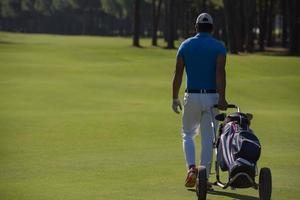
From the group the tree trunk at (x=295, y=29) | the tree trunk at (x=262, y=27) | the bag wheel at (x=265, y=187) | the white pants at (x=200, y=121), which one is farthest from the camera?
the tree trunk at (x=262, y=27)

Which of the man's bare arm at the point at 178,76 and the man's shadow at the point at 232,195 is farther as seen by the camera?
the man's bare arm at the point at 178,76

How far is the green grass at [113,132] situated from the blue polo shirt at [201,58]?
1.45 metres

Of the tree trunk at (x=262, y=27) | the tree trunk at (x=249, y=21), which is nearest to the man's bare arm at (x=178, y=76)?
the tree trunk at (x=249, y=21)

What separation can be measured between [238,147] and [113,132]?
937 cm

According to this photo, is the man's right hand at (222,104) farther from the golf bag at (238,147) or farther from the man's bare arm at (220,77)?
the golf bag at (238,147)

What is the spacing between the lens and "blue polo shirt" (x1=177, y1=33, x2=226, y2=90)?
10.2 metres

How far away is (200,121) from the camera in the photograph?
1050 cm

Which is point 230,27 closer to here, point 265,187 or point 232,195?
point 232,195

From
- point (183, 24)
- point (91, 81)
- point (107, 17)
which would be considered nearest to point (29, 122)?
point (91, 81)

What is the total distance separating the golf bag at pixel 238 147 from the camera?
877 centimetres

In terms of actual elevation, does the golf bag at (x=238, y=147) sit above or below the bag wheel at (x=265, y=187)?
above

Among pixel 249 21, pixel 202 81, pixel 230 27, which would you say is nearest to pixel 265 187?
pixel 202 81

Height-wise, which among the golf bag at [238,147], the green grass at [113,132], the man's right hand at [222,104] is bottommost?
the green grass at [113,132]

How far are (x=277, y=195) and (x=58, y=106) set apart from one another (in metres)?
15.0
